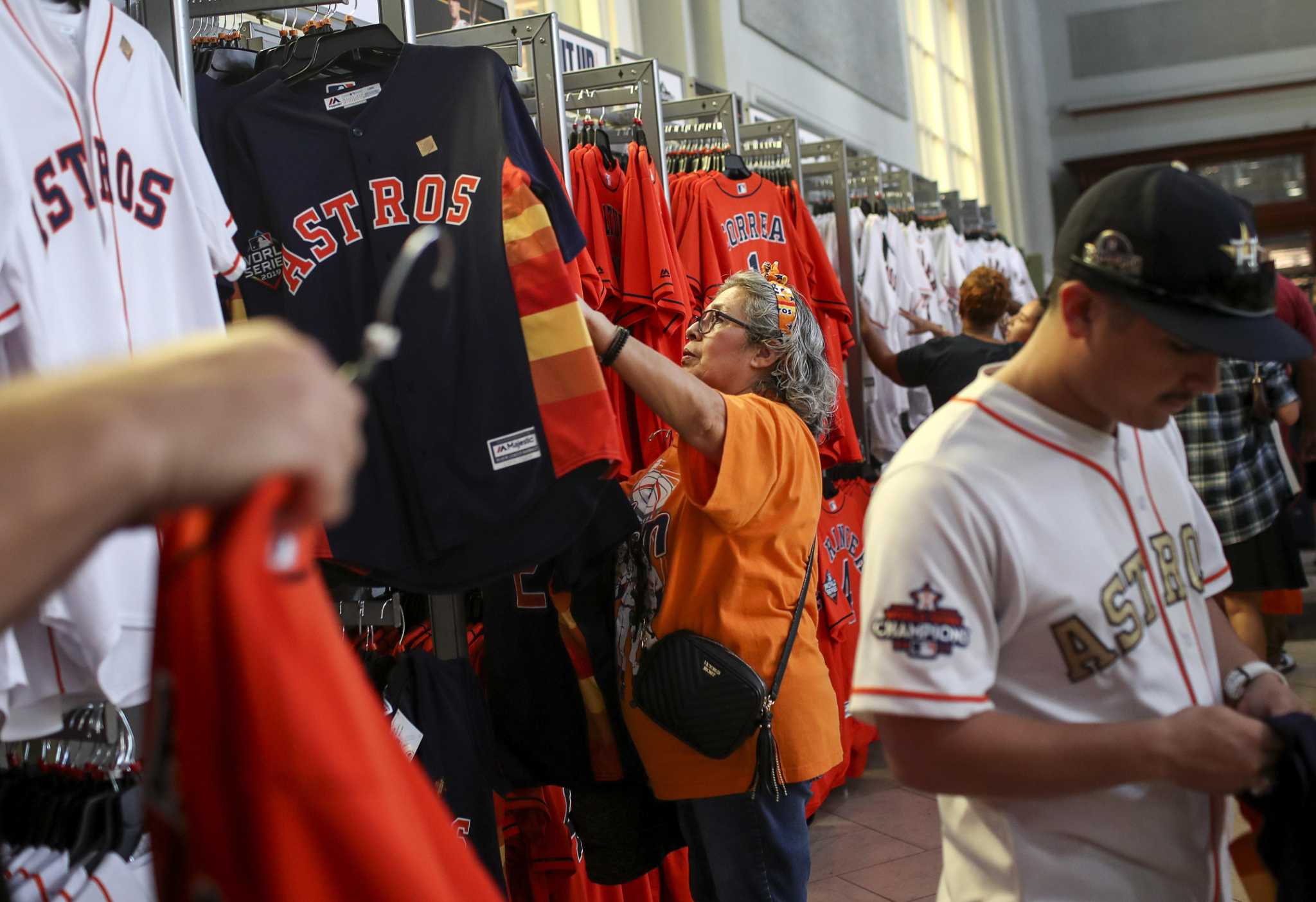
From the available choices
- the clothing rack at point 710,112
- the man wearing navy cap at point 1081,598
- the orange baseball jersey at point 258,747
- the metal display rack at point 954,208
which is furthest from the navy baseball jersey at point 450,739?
the metal display rack at point 954,208

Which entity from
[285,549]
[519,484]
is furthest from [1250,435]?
[285,549]

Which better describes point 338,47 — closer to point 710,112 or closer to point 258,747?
point 258,747

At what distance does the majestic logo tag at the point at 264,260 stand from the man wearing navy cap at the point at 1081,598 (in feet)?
4.81

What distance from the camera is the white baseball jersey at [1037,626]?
1338mm

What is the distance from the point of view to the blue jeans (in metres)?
2.50

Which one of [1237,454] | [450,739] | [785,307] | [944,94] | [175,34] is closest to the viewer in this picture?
[175,34]

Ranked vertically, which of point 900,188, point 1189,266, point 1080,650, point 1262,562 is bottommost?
point 1262,562

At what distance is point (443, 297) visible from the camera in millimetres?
2385

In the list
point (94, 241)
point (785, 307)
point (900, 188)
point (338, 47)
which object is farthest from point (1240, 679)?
point (900, 188)

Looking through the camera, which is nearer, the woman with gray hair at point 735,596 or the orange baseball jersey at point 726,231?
the woman with gray hair at point 735,596

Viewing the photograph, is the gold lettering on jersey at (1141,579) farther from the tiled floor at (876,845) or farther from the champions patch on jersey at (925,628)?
the tiled floor at (876,845)

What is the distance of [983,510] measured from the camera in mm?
1369

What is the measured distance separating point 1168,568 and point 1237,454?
149 inches

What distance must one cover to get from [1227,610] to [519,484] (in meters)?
3.91
